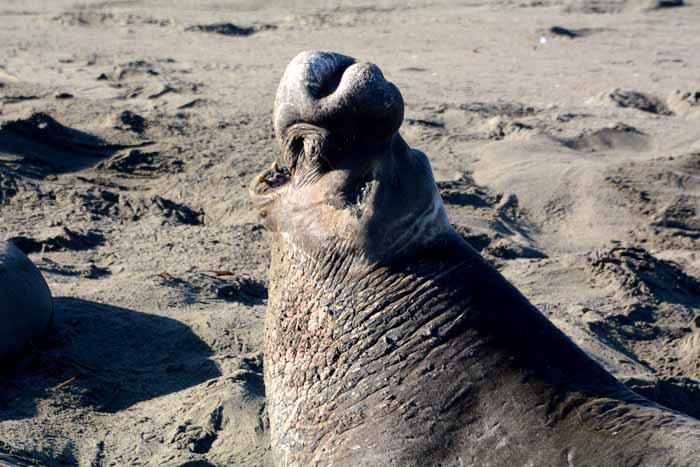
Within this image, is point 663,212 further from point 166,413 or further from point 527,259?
point 166,413

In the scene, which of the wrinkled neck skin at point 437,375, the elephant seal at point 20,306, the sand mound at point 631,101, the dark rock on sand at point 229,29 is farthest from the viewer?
the dark rock on sand at point 229,29

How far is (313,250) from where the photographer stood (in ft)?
9.56

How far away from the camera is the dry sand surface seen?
471cm

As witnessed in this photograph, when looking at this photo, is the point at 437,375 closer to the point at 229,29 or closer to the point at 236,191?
the point at 236,191

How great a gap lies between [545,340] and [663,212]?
17.6 ft

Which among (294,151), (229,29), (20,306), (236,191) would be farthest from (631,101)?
(294,151)

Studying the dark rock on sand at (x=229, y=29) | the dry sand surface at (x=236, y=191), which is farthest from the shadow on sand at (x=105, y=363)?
the dark rock on sand at (x=229, y=29)

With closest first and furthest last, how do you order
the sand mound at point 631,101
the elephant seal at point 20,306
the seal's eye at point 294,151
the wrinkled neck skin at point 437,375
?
the wrinkled neck skin at point 437,375, the seal's eye at point 294,151, the elephant seal at point 20,306, the sand mound at point 631,101

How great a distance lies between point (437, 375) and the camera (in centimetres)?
284

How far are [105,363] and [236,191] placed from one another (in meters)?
2.85

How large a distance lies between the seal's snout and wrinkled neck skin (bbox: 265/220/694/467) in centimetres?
34

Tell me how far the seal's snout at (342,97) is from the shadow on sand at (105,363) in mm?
2284

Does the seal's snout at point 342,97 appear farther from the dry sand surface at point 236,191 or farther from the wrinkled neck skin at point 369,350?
the dry sand surface at point 236,191

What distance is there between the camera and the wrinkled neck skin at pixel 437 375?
276 cm
